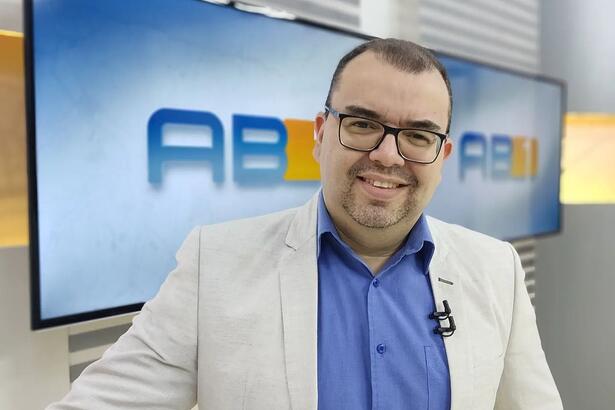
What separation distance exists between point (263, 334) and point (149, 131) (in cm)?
Answer: 68

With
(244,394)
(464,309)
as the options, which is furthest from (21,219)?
(464,309)

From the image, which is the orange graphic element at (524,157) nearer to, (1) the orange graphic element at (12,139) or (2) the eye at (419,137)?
(2) the eye at (419,137)

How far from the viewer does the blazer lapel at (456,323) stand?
127 centimetres

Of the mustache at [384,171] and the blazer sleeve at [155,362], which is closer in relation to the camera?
the blazer sleeve at [155,362]

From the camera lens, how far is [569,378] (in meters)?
3.79

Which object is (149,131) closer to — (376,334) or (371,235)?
(371,235)

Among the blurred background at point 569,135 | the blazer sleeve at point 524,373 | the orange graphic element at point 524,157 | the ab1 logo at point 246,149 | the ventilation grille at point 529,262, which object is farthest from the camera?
the ventilation grille at point 529,262

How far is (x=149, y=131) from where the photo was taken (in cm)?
160

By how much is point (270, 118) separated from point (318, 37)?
375 mm

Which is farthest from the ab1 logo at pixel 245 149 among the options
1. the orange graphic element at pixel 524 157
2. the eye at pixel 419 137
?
the orange graphic element at pixel 524 157

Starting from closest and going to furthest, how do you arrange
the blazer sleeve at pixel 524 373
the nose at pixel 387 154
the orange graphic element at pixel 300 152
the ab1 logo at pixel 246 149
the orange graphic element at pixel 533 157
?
1. the nose at pixel 387 154
2. the blazer sleeve at pixel 524 373
3. the ab1 logo at pixel 246 149
4. the orange graphic element at pixel 300 152
5. the orange graphic element at pixel 533 157

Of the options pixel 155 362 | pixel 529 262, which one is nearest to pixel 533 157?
pixel 529 262

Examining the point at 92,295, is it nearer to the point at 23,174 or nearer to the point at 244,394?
the point at 23,174

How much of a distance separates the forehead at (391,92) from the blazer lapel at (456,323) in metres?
0.32
